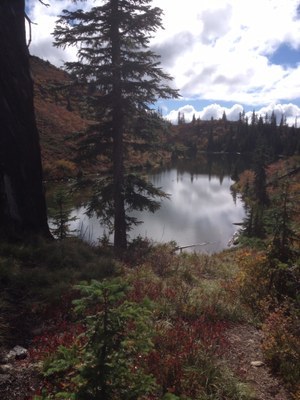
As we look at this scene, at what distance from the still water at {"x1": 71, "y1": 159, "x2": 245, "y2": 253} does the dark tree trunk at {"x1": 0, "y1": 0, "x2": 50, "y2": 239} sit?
4.72 m

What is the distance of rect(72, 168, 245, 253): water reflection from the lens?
24.0 m

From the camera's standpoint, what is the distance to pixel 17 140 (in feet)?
27.0

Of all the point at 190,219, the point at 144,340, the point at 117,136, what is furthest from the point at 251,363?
the point at 190,219

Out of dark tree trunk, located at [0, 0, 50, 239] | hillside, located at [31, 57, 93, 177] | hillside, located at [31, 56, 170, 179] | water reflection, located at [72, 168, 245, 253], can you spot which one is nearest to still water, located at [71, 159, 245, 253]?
water reflection, located at [72, 168, 245, 253]

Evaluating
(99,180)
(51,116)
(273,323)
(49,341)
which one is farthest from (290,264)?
(51,116)

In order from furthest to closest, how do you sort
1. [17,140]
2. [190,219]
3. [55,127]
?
1. [55,127]
2. [190,219]
3. [17,140]

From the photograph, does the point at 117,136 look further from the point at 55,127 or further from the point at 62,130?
the point at 55,127

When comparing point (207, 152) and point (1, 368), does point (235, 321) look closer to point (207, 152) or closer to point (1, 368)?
point (1, 368)

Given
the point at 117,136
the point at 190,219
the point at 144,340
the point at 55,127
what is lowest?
the point at 190,219

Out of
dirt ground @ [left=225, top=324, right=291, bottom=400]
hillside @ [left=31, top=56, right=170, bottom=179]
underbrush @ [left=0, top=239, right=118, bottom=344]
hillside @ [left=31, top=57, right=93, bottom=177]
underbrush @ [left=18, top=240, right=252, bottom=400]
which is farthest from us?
hillside @ [left=31, top=57, right=93, bottom=177]

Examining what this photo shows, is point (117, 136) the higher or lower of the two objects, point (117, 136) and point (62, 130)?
the lower

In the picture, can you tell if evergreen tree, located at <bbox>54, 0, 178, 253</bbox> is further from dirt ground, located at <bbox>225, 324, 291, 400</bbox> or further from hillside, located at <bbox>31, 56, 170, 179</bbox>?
dirt ground, located at <bbox>225, 324, 291, 400</bbox>

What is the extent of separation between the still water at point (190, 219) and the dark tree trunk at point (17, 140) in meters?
4.72

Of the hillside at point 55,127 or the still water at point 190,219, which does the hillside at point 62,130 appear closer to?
the hillside at point 55,127
